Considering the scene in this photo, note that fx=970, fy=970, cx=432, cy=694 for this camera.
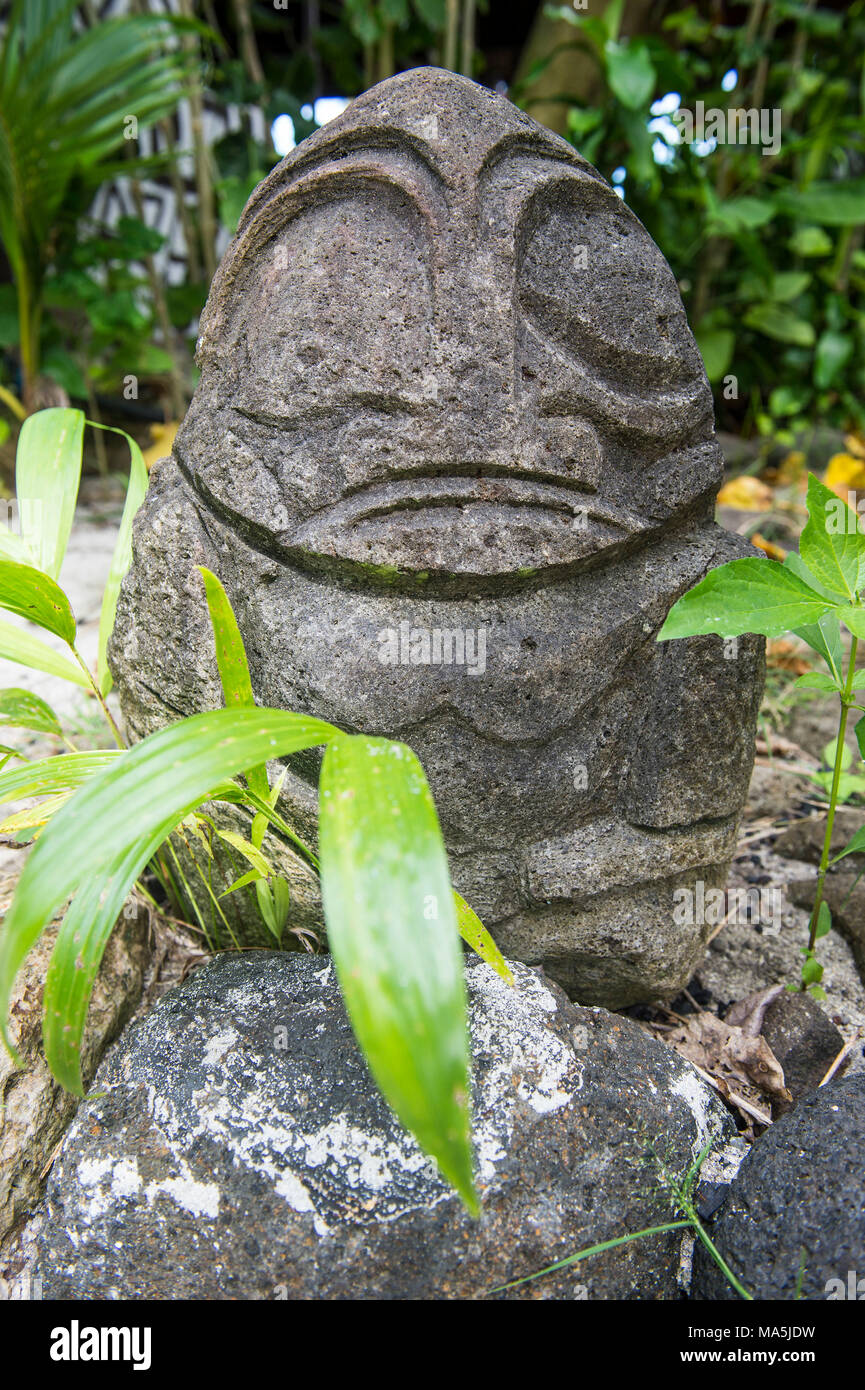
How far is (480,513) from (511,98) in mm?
3477

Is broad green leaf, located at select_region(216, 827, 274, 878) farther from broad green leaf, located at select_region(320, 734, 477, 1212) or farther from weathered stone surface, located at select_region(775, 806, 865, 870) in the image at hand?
weathered stone surface, located at select_region(775, 806, 865, 870)

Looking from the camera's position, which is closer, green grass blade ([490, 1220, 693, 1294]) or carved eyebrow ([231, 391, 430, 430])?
green grass blade ([490, 1220, 693, 1294])

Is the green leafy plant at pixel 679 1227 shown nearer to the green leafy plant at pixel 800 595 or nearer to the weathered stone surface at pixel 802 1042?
the weathered stone surface at pixel 802 1042

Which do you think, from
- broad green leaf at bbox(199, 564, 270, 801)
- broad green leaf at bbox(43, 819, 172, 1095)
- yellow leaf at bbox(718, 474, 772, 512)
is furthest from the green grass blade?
yellow leaf at bbox(718, 474, 772, 512)

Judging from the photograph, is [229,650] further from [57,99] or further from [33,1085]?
[57,99]

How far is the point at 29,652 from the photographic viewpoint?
1567 millimetres

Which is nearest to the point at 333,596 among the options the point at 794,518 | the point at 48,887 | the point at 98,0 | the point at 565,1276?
the point at 48,887

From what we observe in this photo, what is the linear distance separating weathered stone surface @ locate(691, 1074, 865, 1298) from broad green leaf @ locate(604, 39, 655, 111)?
3.15m

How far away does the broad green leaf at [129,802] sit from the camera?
87cm

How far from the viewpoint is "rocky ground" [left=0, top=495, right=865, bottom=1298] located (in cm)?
114

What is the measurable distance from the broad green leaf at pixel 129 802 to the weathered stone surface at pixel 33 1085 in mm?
501

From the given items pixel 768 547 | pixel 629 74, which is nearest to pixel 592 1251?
pixel 768 547

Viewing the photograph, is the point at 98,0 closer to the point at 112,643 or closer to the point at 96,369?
the point at 96,369

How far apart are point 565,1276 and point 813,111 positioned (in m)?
4.68
